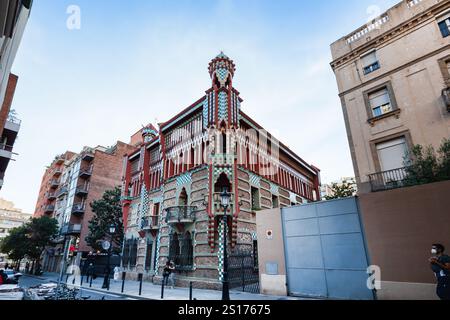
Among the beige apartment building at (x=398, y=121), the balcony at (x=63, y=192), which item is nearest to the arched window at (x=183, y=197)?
the beige apartment building at (x=398, y=121)

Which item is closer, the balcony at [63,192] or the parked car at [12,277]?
the parked car at [12,277]

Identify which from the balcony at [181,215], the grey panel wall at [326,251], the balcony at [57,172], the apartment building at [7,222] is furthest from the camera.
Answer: the apartment building at [7,222]

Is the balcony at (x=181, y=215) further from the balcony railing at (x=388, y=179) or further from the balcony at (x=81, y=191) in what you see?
the balcony at (x=81, y=191)

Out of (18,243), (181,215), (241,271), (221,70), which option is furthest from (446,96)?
(18,243)

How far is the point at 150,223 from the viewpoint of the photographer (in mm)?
19391

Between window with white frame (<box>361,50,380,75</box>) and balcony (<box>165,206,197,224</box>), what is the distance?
13.4 m

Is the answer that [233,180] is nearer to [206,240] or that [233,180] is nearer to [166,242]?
[206,240]

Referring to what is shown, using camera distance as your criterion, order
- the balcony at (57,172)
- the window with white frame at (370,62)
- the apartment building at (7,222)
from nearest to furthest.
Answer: the window with white frame at (370,62) < the balcony at (57,172) < the apartment building at (7,222)

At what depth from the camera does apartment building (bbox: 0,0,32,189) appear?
6002 millimetres

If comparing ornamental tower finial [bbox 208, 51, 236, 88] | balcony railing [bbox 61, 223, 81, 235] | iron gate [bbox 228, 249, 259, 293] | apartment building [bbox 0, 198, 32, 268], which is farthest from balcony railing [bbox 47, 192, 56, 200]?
iron gate [bbox 228, 249, 259, 293]

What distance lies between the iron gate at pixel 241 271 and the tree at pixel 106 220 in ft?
61.5

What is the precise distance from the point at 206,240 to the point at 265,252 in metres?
4.87

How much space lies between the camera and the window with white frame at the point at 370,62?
41.2 feet

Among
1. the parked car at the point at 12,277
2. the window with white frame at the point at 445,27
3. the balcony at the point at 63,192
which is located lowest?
the parked car at the point at 12,277
